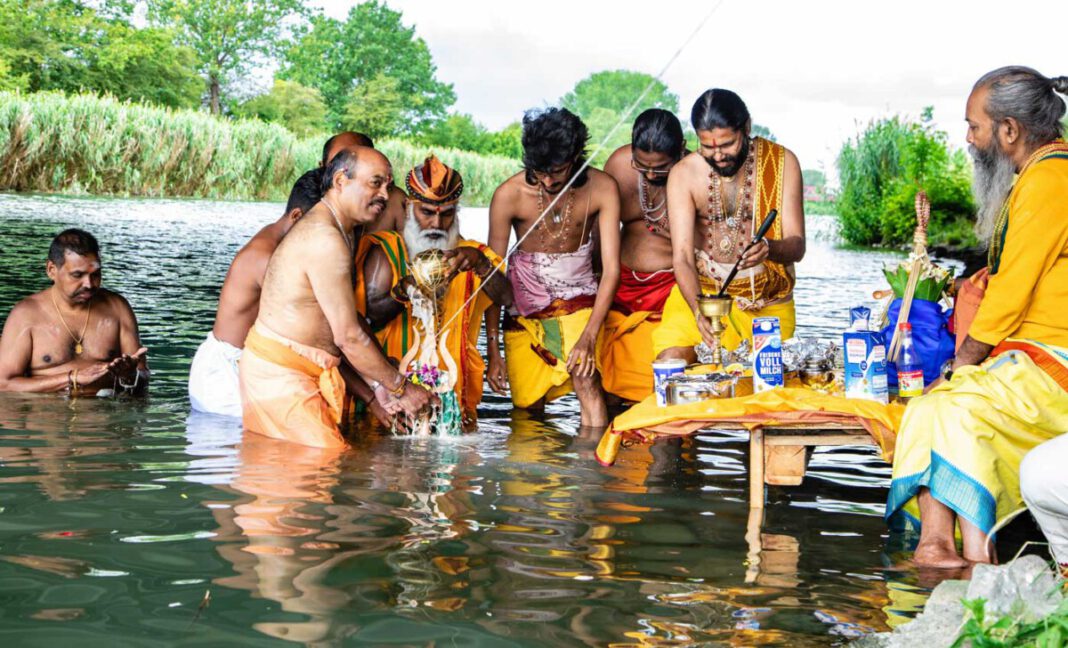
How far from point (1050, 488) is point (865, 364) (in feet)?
3.22

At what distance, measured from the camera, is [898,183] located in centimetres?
2356

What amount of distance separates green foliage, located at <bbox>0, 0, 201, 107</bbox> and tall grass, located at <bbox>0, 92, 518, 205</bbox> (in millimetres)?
12796

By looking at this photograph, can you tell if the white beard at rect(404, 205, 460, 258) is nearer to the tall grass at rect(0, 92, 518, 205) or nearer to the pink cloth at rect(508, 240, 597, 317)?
the pink cloth at rect(508, 240, 597, 317)

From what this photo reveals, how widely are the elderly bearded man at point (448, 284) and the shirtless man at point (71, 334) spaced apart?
161cm

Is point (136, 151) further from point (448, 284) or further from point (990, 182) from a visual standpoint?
point (990, 182)

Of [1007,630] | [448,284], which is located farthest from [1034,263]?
[448,284]

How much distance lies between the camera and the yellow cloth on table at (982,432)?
3914 millimetres

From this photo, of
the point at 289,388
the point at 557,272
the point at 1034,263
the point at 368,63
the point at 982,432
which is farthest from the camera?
the point at 368,63

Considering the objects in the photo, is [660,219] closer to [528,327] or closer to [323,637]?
[528,327]

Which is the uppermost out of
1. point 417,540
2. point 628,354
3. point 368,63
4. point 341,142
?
point 368,63

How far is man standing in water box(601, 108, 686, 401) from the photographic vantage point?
6.91m

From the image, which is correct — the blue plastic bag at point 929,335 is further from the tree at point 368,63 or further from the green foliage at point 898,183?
the tree at point 368,63

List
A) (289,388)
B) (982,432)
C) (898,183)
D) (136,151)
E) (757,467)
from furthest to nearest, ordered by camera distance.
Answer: (136,151), (898,183), (289,388), (757,467), (982,432)

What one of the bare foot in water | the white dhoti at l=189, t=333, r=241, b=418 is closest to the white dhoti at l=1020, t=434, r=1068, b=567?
the bare foot in water
